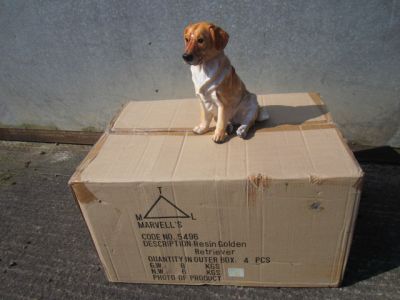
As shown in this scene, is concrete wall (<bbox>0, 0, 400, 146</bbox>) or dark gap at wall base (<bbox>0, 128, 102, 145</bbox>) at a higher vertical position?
concrete wall (<bbox>0, 0, 400, 146</bbox>)

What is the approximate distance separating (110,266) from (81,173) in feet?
1.33

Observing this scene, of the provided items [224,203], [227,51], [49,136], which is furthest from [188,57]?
[49,136]

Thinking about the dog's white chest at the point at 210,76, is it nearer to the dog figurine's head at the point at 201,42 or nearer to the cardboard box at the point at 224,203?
the dog figurine's head at the point at 201,42

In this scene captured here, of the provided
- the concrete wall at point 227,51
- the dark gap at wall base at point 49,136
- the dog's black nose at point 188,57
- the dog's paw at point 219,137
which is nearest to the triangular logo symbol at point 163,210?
the dog's paw at point 219,137

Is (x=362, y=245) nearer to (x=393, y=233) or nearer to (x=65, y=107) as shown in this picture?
(x=393, y=233)

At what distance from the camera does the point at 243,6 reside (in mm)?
1519

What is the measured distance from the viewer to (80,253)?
4.53ft

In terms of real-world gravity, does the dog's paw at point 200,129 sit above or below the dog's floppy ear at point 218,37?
below

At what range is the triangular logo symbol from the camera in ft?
3.26

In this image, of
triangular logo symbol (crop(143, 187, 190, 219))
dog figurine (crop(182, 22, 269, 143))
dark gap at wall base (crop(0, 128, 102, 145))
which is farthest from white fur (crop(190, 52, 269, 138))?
dark gap at wall base (crop(0, 128, 102, 145))

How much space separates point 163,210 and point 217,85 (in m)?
0.44

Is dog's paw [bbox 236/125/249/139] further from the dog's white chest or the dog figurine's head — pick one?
the dog figurine's head

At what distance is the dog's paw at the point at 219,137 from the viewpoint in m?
1.11

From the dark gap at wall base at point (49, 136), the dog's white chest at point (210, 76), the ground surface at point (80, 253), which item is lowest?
the ground surface at point (80, 253)
